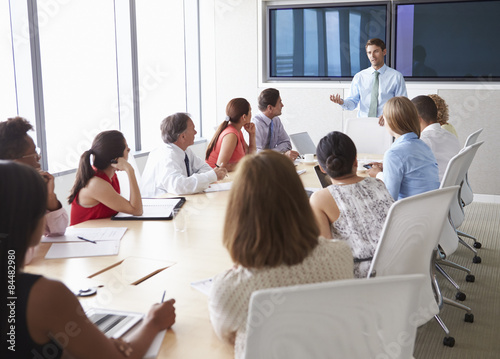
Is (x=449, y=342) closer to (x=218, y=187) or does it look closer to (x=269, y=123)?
(x=218, y=187)

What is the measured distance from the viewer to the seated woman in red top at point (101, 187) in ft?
9.21

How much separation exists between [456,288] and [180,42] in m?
4.67

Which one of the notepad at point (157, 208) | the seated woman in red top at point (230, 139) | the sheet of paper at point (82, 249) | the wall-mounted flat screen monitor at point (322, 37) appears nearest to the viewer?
the sheet of paper at point (82, 249)

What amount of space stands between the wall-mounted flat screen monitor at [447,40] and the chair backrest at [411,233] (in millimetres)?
4588

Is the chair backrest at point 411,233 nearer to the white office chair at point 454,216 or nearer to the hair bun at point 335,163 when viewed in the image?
the hair bun at point 335,163

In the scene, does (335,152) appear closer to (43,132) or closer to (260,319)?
(260,319)

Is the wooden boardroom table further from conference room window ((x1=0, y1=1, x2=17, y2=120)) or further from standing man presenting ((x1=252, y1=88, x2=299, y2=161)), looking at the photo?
standing man presenting ((x1=252, y1=88, x2=299, y2=161))

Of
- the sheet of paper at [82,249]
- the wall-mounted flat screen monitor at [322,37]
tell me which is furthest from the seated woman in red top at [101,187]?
the wall-mounted flat screen monitor at [322,37]

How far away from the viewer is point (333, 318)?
1186mm

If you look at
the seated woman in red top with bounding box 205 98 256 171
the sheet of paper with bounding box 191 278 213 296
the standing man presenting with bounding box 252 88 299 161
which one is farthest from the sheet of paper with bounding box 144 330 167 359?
the standing man presenting with bounding box 252 88 299 161

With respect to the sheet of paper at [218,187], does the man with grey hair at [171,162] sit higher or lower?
higher

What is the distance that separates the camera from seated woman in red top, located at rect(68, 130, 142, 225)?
281 cm

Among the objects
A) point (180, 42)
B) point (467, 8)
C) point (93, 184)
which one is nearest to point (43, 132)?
point (93, 184)

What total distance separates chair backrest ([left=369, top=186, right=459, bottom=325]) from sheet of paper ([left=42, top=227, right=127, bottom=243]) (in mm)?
1153
